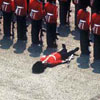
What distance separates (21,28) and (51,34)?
1.13m

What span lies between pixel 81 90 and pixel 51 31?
321cm

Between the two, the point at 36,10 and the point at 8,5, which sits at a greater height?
the point at 8,5

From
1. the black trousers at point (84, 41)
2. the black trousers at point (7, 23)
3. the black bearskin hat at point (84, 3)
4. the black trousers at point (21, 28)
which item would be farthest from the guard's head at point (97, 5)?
the black trousers at point (7, 23)

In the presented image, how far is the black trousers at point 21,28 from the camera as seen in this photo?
18.6 meters

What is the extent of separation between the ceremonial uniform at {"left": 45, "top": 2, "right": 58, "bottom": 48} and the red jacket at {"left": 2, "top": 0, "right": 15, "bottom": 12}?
135cm

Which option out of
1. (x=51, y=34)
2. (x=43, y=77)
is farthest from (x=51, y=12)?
(x=43, y=77)

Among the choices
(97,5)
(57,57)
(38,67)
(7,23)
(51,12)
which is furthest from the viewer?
(7,23)

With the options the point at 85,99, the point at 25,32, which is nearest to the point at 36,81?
the point at 85,99

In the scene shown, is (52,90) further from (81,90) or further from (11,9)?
(11,9)

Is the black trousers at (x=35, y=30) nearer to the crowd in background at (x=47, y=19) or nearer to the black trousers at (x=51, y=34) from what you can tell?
the crowd in background at (x=47, y=19)

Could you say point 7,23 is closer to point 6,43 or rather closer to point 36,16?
point 6,43

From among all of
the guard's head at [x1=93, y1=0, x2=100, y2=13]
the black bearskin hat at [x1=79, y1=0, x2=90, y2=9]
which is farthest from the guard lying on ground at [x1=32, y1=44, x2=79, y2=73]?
the guard's head at [x1=93, y1=0, x2=100, y2=13]

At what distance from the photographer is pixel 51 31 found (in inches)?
717

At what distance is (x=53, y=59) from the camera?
17.2 meters
